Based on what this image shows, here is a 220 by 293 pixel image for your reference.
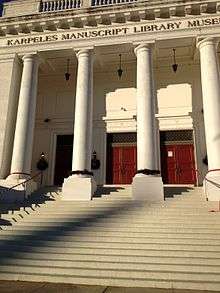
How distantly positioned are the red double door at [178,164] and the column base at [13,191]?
7520 mm

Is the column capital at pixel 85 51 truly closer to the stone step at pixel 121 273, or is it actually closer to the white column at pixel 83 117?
the white column at pixel 83 117

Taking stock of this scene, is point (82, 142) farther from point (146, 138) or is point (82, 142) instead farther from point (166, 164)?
point (166, 164)

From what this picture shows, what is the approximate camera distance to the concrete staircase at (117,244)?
7.86 meters

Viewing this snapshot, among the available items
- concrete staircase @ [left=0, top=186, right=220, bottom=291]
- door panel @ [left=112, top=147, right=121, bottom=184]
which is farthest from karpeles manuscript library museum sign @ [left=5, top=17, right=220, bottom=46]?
concrete staircase @ [left=0, top=186, right=220, bottom=291]

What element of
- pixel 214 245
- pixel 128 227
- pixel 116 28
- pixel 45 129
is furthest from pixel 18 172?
pixel 214 245

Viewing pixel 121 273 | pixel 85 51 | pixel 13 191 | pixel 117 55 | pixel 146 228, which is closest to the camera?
pixel 121 273

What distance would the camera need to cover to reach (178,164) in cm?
1847

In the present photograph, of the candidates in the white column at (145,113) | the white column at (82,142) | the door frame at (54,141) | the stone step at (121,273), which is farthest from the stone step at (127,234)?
the door frame at (54,141)

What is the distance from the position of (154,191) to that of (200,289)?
Result: 692 centimetres

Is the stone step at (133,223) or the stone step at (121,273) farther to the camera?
the stone step at (133,223)

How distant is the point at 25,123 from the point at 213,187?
9229mm

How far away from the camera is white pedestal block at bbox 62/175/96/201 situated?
47.3ft

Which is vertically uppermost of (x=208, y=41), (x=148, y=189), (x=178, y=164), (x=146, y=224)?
(x=208, y=41)

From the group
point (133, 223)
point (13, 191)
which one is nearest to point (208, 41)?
point (133, 223)
